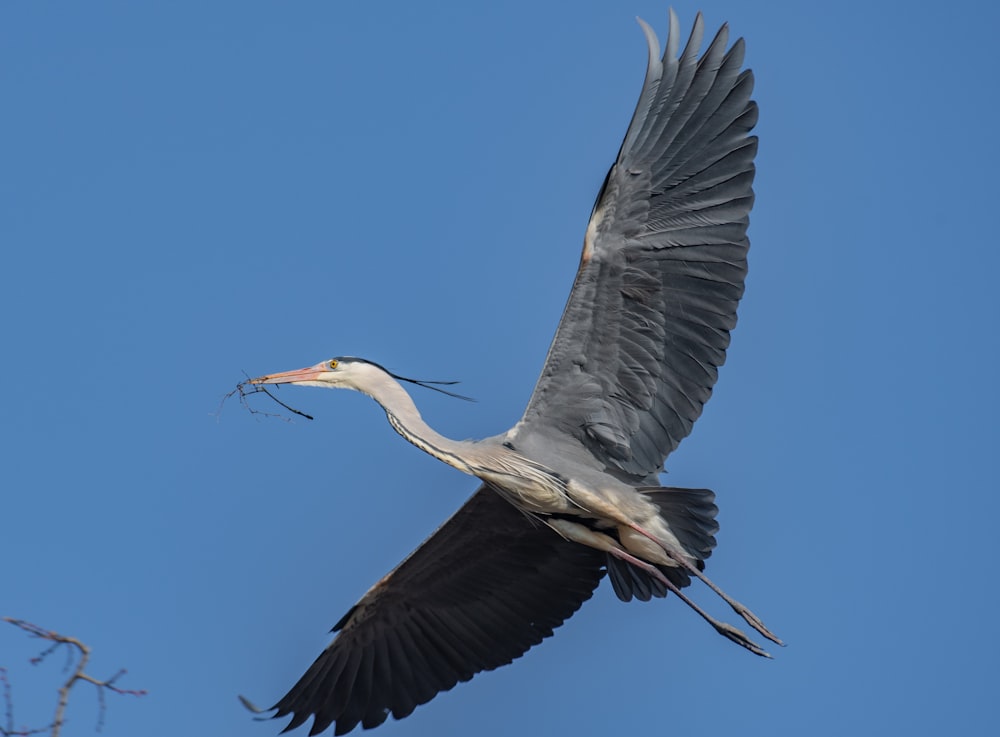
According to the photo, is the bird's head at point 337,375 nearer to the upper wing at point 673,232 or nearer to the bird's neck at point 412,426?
the bird's neck at point 412,426

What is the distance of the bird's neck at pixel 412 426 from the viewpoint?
24.5ft

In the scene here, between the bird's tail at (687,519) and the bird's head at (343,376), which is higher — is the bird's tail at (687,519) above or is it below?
below

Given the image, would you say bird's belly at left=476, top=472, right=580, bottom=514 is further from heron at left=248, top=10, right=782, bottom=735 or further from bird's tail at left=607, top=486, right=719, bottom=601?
bird's tail at left=607, top=486, right=719, bottom=601

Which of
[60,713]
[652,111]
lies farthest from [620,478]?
[60,713]

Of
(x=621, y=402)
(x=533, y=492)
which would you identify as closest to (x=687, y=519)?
(x=621, y=402)

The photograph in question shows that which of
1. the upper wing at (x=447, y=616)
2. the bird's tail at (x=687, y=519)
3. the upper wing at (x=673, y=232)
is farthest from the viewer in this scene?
the upper wing at (x=447, y=616)

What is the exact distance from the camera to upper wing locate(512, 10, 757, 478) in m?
7.15

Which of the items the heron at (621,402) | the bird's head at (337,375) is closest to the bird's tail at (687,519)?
the heron at (621,402)

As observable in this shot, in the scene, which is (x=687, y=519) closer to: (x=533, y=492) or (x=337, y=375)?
(x=533, y=492)

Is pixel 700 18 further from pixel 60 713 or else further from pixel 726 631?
pixel 60 713

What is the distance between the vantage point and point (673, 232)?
7.20 meters

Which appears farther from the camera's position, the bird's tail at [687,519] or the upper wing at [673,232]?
the bird's tail at [687,519]

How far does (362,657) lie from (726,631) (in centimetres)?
232

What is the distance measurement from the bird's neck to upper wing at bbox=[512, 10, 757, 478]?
2.24 feet
